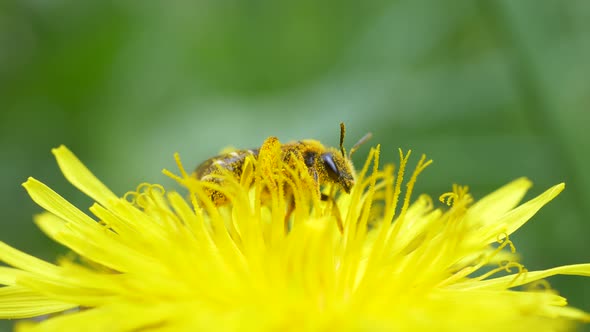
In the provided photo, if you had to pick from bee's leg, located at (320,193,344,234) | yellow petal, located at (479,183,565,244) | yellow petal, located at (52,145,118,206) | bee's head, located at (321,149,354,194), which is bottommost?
yellow petal, located at (479,183,565,244)

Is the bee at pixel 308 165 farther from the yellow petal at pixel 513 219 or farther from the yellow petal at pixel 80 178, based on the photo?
the yellow petal at pixel 513 219

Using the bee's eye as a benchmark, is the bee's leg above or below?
below

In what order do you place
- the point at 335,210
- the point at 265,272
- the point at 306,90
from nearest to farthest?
the point at 265,272 → the point at 335,210 → the point at 306,90

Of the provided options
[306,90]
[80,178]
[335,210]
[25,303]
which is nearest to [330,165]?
[335,210]

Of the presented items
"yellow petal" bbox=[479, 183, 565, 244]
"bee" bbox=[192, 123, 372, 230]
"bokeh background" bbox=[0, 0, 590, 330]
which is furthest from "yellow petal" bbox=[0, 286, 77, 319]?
"bokeh background" bbox=[0, 0, 590, 330]

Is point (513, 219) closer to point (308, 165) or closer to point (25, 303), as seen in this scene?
point (308, 165)

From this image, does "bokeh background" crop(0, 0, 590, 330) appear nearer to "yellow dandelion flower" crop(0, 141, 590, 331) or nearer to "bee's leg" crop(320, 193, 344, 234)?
Result: "yellow dandelion flower" crop(0, 141, 590, 331)
